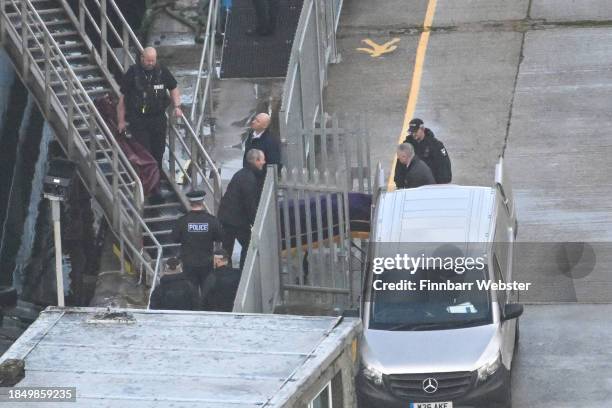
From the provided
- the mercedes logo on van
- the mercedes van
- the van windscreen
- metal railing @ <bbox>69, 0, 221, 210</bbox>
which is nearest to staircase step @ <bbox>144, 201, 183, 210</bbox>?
metal railing @ <bbox>69, 0, 221, 210</bbox>

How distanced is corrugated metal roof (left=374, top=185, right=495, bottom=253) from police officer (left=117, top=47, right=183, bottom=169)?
385 cm

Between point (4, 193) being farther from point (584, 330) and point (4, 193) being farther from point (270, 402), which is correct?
point (270, 402)

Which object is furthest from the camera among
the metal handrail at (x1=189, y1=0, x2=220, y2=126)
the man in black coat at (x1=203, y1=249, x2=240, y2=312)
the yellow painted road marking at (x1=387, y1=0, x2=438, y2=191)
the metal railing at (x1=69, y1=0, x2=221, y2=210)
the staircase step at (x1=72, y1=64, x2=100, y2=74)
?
the yellow painted road marking at (x1=387, y1=0, x2=438, y2=191)

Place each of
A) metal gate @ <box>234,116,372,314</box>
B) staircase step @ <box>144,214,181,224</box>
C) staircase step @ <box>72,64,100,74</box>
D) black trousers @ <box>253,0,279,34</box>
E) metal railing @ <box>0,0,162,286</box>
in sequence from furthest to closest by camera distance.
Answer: black trousers @ <box>253,0,279,34</box>, staircase step @ <box>72,64,100,74</box>, staircase step @ <box>144,214,181,224</box>, metal railing @ <box>0,0,162,286</box>, metal gate @ <box>234,116,372,314</box>

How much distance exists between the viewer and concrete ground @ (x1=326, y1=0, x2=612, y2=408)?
52.0 ft

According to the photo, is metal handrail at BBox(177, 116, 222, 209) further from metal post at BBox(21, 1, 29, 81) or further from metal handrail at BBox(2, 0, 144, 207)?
metal post at BBox(21, 1, 29, 81)

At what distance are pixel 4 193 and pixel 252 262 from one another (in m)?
8.84

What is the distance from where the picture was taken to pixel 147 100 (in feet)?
58.7

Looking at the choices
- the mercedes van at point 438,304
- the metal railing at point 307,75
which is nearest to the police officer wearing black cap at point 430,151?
the metal railing at point 307,75

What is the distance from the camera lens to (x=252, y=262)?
14.8 metres

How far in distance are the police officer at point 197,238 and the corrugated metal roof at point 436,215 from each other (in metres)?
1.74

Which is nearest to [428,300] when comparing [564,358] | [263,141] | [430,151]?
[564,358]

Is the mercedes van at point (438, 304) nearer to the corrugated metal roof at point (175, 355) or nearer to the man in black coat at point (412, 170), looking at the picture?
the man in black coat at point (412, 170)

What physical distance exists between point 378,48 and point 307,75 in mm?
3547
